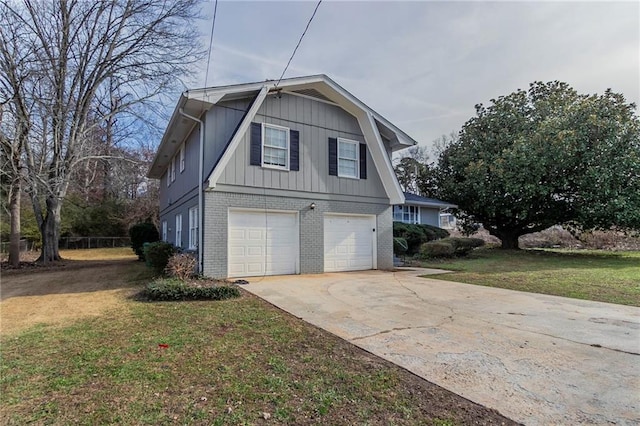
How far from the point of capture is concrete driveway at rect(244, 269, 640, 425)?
3117 millimetres

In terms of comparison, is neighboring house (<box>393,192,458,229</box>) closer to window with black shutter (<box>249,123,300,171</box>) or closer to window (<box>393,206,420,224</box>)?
window (<box>393,206,420,224</box>)

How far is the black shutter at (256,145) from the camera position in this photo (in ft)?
35.0

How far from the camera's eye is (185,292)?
741 cm

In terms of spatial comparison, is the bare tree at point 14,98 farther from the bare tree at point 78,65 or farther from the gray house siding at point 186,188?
the gray house siding at point 186,188

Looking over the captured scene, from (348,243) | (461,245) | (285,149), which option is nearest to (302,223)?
(348,243)

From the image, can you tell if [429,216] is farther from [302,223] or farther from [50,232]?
[50,232]

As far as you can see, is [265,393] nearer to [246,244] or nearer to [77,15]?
[246,244]

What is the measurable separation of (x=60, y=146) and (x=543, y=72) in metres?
23.7

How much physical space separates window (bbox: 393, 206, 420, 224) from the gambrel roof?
28.2ft

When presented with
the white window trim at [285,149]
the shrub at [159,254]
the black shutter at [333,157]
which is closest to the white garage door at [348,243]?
the black shutter at [333,157]

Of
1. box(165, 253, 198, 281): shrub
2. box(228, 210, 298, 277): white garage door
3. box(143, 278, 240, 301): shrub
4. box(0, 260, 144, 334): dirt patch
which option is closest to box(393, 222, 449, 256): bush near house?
box(228, 210, 298, 277): white garage door

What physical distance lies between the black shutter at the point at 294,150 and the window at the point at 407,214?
12005 millimetres

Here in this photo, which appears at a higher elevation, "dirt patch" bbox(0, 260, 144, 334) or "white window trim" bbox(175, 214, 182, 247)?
"white window trim" bbox(175, 214, 182, 247)

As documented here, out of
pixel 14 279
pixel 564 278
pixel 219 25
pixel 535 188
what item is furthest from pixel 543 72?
pixel 14 279
